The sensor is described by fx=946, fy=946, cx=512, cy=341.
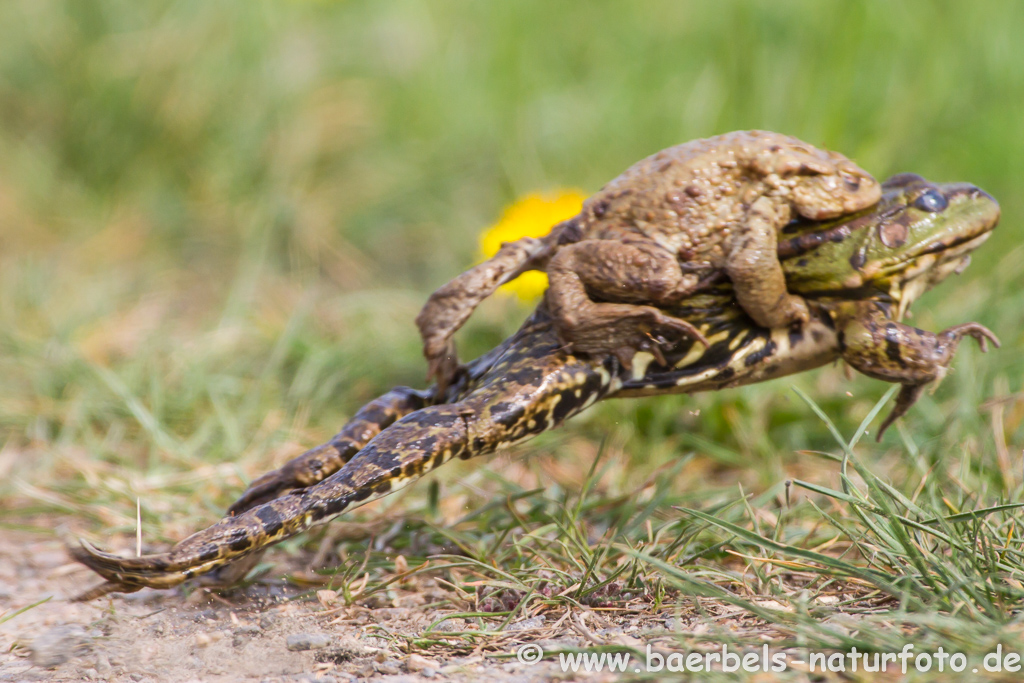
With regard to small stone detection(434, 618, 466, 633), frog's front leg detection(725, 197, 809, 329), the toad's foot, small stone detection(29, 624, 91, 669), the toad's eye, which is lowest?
small stone detection(434, 618, 466, 633)

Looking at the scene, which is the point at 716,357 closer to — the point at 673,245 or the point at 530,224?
the point at 673,245

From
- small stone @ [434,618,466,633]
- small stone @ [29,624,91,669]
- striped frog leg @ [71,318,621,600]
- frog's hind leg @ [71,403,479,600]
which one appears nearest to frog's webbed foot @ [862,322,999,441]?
striped frog leg @ [71,318,621,600]

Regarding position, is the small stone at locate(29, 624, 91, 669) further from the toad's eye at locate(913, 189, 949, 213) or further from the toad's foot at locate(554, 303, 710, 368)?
the toad's eye at locate(913, 189, 949, 213)

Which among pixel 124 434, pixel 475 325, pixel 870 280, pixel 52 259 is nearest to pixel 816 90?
pixel 475 325

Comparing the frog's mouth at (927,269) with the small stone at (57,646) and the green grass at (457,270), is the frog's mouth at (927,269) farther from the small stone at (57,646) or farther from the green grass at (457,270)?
the small stone at (57,646)

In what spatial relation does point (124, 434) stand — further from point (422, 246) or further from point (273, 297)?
point (422, 246)

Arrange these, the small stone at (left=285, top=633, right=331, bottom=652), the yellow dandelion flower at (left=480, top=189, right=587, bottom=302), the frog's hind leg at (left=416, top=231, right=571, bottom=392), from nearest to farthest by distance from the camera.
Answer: the small stone at (left=285, top=633, right=331, bottom=652) → the frog's hind leg at (left=416, top=231, right=571, bottom=392) → the yellow dandelion flower at (left=480, top=189, right=587, bottom=302)

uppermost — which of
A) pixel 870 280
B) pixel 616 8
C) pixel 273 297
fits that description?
pixel 616 8
